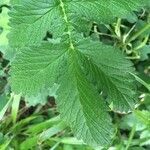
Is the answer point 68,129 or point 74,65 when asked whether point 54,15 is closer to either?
point 74,65

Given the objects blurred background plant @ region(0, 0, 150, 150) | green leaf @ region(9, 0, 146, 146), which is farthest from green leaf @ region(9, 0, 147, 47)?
blurred background plant @ region(0, 0, 150, 150)

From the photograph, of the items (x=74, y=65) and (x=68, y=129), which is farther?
(x=68, y=129)

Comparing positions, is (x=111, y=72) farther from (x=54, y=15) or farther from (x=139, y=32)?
(x=139, y=32)

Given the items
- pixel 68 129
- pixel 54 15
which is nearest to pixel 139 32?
pixel 68 129

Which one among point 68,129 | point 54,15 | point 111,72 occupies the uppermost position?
point 54,15

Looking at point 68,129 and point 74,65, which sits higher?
point 74,65

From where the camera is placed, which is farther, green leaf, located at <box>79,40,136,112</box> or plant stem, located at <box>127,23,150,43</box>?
plant stem, located at <box>127,23,150,43</box>

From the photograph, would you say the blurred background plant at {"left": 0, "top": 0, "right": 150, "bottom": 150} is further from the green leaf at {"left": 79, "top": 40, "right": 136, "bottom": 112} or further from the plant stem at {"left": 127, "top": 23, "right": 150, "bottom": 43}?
the green leaf at {"left": 79, "top": 40, "right": 136, "bottom": 112}

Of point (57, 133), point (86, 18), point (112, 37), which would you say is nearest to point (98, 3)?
point (86, 18)

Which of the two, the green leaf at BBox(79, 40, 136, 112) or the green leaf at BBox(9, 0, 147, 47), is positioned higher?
the green leaf at BBox(9, 0, 147, 47)

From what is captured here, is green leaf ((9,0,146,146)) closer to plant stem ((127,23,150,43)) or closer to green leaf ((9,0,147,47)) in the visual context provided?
green leaf ((9,0,147,47))
